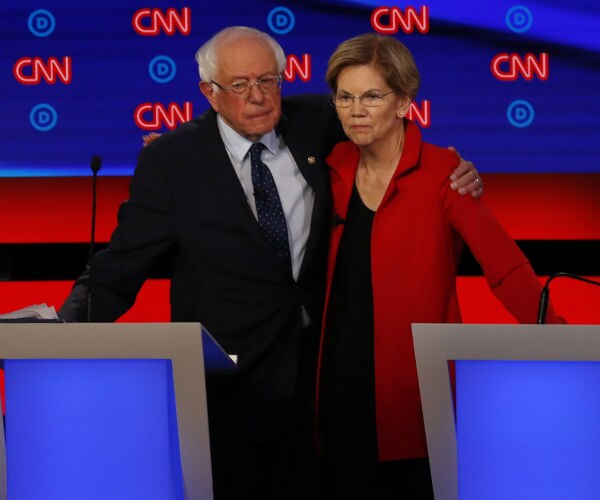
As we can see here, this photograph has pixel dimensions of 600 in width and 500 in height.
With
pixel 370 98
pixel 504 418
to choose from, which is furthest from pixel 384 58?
pixel 504 418

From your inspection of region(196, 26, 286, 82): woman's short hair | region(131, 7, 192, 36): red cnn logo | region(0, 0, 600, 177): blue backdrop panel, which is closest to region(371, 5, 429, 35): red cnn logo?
region(0, 0, 600, 177): blue backdrop panel

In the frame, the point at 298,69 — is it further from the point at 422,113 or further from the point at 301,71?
the point at 422,113

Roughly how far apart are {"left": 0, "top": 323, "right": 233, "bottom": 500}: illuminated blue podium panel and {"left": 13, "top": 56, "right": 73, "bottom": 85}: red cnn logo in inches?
89.5

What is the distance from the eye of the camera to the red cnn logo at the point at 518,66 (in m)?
3.67

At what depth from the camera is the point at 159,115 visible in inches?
147

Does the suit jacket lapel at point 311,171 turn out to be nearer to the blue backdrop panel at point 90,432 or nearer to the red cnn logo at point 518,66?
the blue backdrop panel at point 90,432

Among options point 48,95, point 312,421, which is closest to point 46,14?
point 48,95

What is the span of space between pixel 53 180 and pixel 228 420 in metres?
1.88

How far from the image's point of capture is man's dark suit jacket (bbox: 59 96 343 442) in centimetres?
235

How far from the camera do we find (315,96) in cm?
271

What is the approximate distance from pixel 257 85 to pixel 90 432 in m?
1.04

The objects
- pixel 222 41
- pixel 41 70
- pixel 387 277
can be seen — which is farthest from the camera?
pixel 41 70

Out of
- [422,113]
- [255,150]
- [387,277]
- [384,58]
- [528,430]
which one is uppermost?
[422,113]

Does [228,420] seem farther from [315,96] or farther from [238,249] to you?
[315,96]
